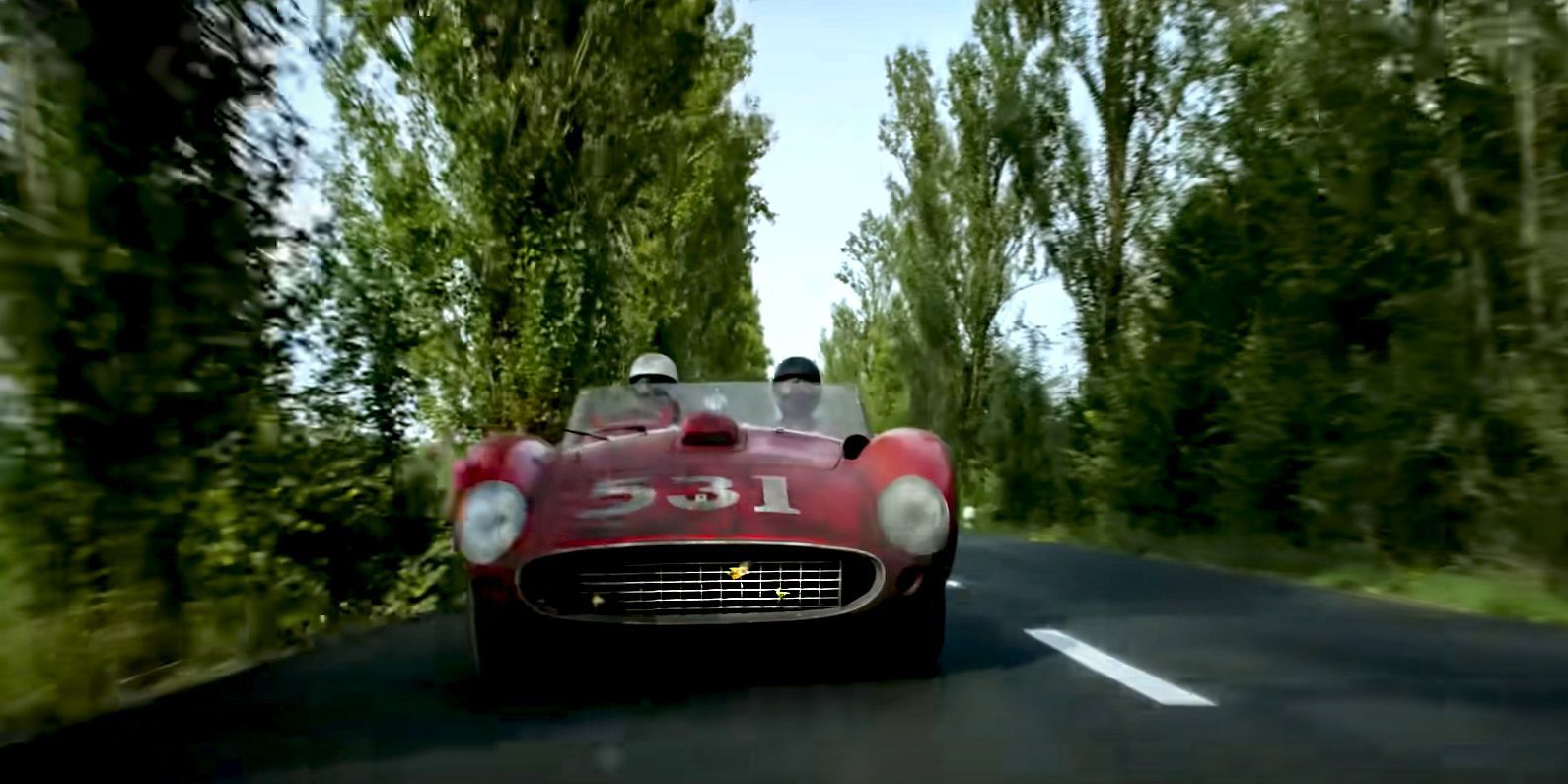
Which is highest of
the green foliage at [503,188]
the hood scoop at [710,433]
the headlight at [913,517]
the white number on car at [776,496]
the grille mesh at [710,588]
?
the green foliage at [503,188]

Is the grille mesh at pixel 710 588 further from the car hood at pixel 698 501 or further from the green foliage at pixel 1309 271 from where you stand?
the green foliage at pixel 1309 271

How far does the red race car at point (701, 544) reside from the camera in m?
5.70

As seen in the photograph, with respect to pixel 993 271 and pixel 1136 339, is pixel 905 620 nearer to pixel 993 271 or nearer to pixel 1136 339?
pixel 1136 339

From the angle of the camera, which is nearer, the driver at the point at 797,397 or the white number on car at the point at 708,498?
the white number on car at the point at 708,498

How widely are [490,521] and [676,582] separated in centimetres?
67

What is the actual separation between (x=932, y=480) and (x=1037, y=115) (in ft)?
62.6

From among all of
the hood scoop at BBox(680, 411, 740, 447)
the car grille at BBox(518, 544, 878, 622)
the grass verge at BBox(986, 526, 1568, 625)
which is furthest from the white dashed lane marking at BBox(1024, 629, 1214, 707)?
the grass verge at BBox(986, 526, 1568, 625)

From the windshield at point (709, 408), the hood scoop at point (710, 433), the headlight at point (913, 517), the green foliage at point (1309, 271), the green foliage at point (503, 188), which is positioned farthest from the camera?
the green foliage at point (503, 188)

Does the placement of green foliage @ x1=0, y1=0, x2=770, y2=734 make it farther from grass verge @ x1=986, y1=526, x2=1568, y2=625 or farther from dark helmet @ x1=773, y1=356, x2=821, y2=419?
grass verge @ x1=986, y1=526, x2=1568, y2=625

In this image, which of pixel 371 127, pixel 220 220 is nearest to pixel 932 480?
pixel 220 220

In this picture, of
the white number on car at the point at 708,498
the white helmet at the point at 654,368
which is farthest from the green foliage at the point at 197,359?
the white number on car at the point at 708,498

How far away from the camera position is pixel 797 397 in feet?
23.1

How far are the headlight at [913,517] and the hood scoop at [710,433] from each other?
2.22 feet

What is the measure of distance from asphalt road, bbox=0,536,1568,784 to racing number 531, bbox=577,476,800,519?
0.51 metres
